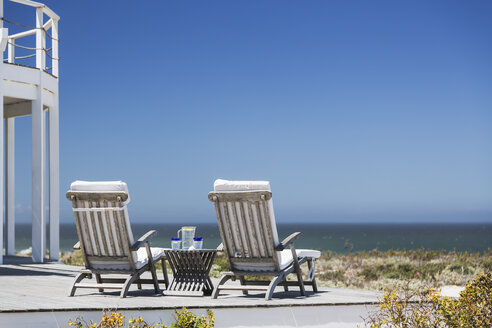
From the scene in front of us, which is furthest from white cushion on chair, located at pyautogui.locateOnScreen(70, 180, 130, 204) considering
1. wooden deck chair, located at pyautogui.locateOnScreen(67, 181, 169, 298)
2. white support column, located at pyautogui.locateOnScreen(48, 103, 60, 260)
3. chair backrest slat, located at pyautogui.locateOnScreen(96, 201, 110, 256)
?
white support column, located at pyautogui.locateOnScreen(48, 103, 60, 260)

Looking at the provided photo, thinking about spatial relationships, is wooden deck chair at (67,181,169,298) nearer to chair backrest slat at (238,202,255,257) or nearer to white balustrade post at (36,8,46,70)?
chair backrest slat at (238,202,255,257)

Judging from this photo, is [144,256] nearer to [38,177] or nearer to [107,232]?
[107,232]

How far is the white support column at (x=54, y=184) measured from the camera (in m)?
11.4

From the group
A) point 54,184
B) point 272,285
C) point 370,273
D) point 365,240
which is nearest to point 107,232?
point 272,285

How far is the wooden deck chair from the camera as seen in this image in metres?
5.94

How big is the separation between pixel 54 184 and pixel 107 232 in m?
5.75

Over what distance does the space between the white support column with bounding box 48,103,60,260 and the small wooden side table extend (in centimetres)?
550

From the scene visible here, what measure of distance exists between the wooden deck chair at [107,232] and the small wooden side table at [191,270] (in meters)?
0.24

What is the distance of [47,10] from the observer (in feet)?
37.2

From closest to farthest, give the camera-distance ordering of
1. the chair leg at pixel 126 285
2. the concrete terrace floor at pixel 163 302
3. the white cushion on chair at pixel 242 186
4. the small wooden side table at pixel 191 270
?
the concrete terrace floor at pixel 163 302 < the white cushion on chair at pixel 242 186 < the chair leg at pixel 126 285 < the small wooden side table at pixel 191 270

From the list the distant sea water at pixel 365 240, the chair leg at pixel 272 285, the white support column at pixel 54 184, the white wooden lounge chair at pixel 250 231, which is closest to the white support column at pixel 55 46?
the white support column at pixel 54 184

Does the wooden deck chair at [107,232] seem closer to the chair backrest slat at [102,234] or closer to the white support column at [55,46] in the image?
the chair backrest slat at [102,234]

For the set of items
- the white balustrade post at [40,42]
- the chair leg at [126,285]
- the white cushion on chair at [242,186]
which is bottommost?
the chair leg at [126,285]

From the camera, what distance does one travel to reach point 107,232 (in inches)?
238
